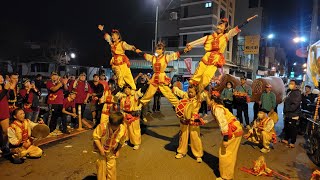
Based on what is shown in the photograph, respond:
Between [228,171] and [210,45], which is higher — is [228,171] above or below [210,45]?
below

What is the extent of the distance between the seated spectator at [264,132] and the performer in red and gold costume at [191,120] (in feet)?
6.74

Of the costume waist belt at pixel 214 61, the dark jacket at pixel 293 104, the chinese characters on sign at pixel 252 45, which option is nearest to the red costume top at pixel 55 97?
the costume waist belt at pixel 214 61

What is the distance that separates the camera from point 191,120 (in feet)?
17.6

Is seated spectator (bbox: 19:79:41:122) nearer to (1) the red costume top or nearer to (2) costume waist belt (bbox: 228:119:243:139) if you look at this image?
(1) the red costume top

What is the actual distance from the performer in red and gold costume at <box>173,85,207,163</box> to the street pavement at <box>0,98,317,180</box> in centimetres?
→ 25

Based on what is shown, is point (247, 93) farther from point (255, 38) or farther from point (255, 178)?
point (255, 38)

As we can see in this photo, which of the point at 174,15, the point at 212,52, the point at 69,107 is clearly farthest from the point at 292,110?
the point at 174,15

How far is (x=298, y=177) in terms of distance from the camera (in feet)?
16.0

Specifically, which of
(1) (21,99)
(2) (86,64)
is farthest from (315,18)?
(2) (86,64)

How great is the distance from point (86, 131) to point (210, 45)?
4.53 m

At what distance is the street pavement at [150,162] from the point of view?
4.63m

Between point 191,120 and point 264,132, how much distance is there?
2.39 metres

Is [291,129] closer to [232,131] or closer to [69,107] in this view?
[232,131]

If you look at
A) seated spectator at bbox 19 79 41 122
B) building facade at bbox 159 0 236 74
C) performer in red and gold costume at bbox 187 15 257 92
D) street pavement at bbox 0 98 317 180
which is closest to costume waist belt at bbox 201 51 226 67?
performer in red and gold costume at bbox 187 15 257 92
